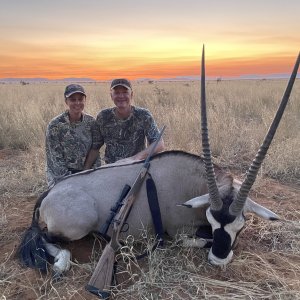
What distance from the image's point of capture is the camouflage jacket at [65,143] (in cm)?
539

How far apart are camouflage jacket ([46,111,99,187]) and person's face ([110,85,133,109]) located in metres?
0.51

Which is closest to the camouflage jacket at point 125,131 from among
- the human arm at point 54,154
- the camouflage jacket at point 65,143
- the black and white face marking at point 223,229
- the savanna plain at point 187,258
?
the camouflage jacket at point 65,143

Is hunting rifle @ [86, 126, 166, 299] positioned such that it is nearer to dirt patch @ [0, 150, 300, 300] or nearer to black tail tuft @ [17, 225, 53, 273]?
dirt patch @ [0, 150, 300, 300]

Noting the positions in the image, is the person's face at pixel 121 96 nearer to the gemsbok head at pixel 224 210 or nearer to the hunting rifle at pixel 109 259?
the hunting rifle at pixel 109 259

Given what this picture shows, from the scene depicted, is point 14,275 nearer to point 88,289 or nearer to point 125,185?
point 88,289

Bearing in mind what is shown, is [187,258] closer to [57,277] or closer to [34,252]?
[57,277]

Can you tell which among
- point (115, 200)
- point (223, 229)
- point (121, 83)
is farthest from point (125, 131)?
point (223, 229)

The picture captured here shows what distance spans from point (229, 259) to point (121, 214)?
1.05 meters

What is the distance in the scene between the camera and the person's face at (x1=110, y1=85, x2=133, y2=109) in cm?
525

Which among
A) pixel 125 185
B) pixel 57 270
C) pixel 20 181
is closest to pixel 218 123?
pixel 20 181

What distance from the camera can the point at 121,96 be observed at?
5.27 m

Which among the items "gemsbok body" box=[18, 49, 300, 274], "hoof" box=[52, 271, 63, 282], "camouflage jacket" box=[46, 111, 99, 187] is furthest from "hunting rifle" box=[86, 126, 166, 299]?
"camouflage jacket" box=[46, 111, 99, 187]

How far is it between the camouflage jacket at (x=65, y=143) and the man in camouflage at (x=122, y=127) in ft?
0.44

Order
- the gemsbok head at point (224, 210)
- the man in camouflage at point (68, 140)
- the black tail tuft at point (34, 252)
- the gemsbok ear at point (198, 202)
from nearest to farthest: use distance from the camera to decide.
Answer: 1. the gemsbok head at point (224, 210)
2. the gemsbok ear at point (198, 202)
3. the black tail tuft at point (34, 252)
4. the man in camouflage at point (68, 140)
